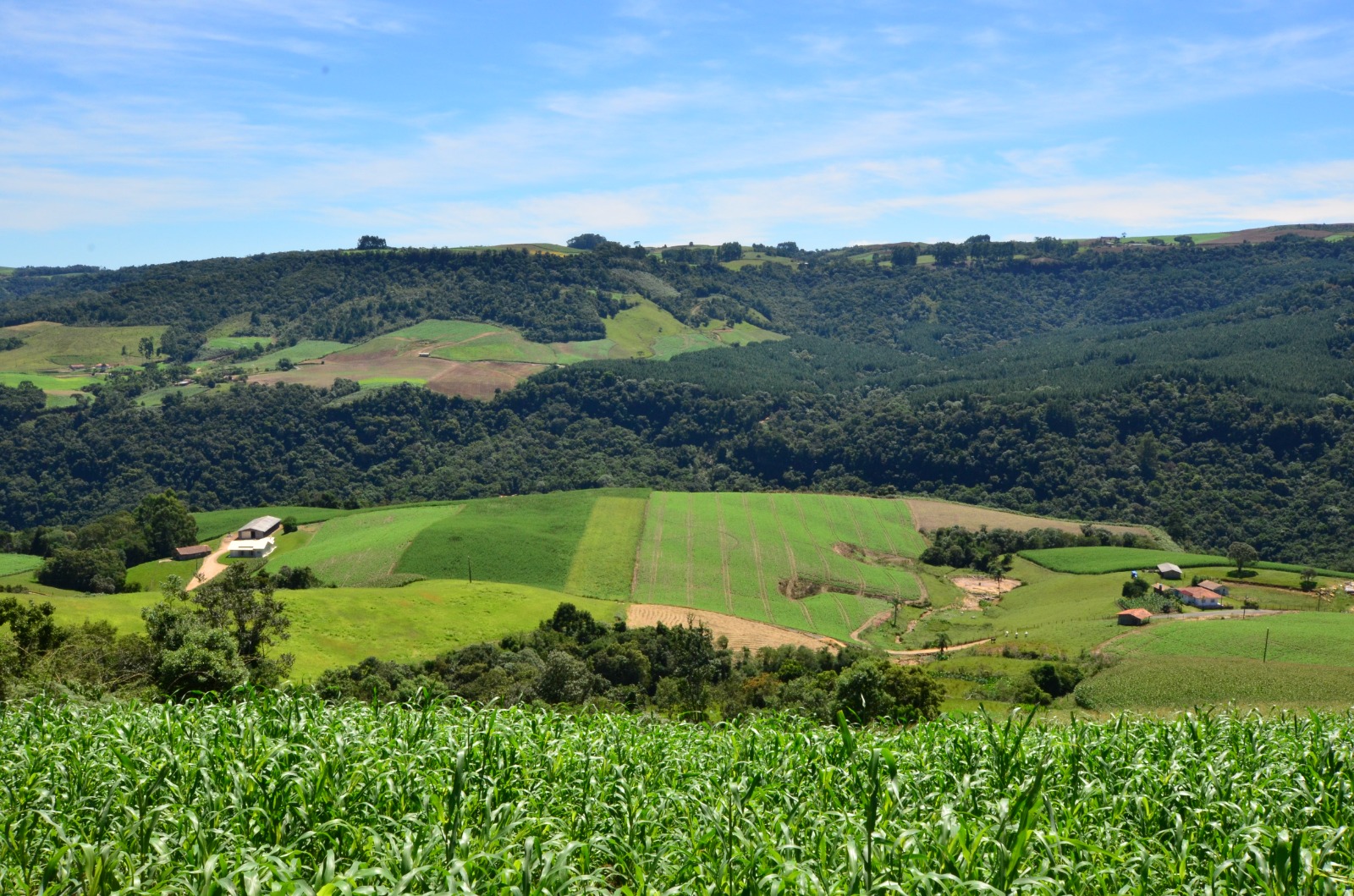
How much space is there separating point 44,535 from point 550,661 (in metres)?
102

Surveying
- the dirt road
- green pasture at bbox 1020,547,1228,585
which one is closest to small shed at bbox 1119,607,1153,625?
green pasture at bbox 1020,547,1228,585

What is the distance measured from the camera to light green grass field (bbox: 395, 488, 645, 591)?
116875mm

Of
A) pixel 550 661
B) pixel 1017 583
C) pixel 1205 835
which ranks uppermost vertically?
pixel 1205 835

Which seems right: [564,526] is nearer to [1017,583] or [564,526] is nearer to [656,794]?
[1017,583]

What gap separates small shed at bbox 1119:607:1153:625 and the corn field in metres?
81.3

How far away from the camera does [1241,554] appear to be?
124 m

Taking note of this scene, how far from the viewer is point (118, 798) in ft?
36.8

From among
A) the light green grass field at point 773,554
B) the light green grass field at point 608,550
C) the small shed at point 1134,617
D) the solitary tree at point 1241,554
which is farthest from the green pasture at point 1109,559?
the light green grass field at point 608,550

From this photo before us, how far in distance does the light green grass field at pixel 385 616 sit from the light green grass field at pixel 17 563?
130 feet

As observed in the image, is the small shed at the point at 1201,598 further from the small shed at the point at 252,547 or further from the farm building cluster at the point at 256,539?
the small shed at the point at 252,547

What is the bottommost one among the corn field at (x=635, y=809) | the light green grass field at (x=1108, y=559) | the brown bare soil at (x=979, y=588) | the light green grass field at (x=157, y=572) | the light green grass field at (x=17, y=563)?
the brown bare soil at (x=979, y=588)

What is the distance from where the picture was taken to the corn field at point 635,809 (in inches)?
347

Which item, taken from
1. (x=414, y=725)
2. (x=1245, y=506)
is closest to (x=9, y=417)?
(x=414, y=725)

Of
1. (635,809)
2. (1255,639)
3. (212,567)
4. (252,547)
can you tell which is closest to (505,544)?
(252,547)
